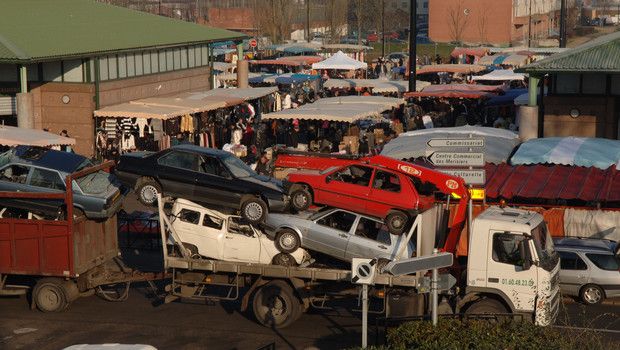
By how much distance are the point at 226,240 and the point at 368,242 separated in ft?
8.20

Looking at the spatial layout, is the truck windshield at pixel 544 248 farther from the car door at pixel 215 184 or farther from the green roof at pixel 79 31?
the green roof at pixel 79 31

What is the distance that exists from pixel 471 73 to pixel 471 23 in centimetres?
5338

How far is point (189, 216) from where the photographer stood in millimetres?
20203

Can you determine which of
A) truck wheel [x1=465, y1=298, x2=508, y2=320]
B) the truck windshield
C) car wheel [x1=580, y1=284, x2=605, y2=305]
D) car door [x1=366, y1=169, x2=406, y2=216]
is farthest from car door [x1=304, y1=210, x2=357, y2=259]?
car wheel [x1=580, y1=284, x2=605, y2=305]

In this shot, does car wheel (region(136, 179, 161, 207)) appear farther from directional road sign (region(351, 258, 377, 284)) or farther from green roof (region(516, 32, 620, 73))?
green roof (region(516, 32, 620, 73))

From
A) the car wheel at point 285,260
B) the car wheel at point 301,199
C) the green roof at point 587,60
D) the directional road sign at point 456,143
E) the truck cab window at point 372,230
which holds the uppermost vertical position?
the green roof at point 587,60

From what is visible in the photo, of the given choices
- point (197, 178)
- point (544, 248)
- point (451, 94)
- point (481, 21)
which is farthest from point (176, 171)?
point (481, 21)

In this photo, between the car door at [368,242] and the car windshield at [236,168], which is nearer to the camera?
the car door at [368,242]

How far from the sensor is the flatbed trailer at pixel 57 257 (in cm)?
2016

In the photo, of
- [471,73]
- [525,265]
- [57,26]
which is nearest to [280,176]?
[525,265]

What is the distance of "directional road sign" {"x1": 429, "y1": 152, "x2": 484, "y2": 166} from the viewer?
20141mm

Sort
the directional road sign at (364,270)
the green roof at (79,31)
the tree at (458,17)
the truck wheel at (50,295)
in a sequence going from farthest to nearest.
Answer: the tree at (458,17) < the green roof at (79,31) < the truck wheel at (50,295) < the directional road sign at (364,270)

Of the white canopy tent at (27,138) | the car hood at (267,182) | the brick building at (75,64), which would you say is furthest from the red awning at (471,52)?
the car hood at (267,182)

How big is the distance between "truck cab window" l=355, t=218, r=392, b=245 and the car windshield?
9.65ft
